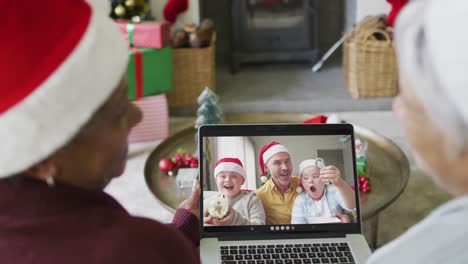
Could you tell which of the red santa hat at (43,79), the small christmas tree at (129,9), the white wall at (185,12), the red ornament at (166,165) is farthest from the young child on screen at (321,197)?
the white wall at (185,12)

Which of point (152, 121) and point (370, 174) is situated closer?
point (370, 174)

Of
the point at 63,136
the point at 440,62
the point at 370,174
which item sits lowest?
the point at 370,174

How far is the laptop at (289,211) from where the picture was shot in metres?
1.29

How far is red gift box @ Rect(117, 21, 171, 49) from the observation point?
9.43 ft

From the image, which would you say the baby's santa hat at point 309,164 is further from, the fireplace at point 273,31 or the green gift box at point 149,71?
the fireplace at point 273,31

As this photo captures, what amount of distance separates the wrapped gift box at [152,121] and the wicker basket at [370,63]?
1.08 m

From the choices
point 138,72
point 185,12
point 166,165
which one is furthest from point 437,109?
point 185,12

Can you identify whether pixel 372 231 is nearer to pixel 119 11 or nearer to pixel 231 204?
pixel 231 204

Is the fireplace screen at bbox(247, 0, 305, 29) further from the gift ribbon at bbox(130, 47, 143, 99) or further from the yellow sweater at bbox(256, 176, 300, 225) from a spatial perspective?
the yellow sweater at bbox(256, 176, 300, 225)

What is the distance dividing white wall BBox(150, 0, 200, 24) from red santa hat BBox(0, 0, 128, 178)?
2.57m

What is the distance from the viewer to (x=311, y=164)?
1.36 metres

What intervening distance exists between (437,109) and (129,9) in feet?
8.57

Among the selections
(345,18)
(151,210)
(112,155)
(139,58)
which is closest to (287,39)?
(345,18)

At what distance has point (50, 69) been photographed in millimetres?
783
